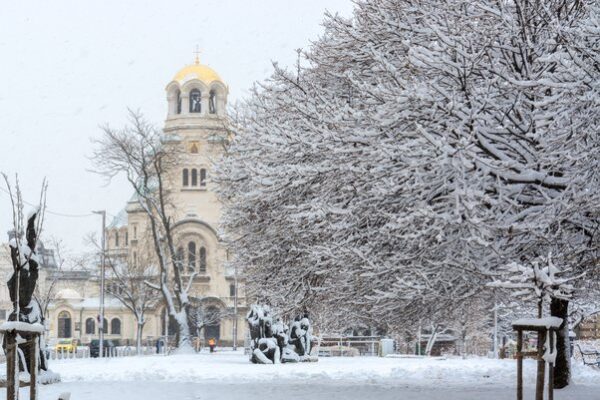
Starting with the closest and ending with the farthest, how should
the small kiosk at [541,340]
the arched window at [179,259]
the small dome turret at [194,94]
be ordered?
the small kiosk at [541,340]
the arched window at [179,259]
the small dome turret at [194,94]

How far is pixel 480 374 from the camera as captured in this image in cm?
2198

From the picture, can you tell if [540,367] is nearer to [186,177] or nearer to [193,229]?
[193,229]

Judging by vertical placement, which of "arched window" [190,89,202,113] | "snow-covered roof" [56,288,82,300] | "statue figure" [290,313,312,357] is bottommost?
"snow-covered roof" [56,288,82,300]

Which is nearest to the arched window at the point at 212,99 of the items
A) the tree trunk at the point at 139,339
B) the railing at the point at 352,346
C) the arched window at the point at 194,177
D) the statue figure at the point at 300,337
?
the arched window at the point at 194,177

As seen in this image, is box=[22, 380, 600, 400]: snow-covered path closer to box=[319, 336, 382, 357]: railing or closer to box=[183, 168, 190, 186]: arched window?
box=[319, 336, 382, 357]: railing

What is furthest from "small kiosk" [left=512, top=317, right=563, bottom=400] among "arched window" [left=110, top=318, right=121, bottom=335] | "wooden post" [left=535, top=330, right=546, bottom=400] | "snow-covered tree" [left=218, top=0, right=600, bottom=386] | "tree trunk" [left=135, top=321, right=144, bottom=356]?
"arched window" [left=110, top=318, right=121, bottom=335]

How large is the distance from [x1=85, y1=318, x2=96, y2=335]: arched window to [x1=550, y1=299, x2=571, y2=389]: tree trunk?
283 feet

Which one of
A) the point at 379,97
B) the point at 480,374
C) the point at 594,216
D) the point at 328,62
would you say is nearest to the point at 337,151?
the point at 379,97

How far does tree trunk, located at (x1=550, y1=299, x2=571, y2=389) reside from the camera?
16766mm

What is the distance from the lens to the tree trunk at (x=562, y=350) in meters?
16.8

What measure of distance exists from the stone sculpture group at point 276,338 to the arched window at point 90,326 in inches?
2792

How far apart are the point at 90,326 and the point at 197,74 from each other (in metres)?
27.4

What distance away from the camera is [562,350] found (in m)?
17.8

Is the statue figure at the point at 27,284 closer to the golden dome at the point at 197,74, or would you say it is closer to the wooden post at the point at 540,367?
the wooden post at the point at 540,367
